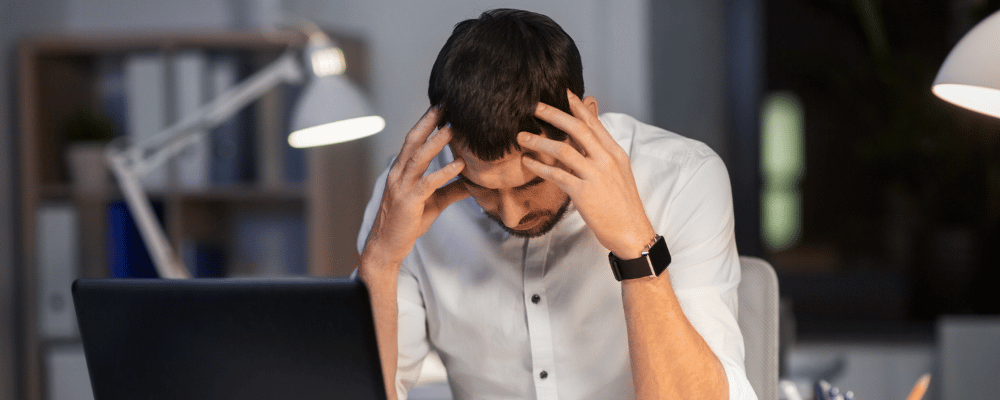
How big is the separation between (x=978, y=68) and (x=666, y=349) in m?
0.54

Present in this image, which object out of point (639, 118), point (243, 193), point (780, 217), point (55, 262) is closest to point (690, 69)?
point (639, 118)

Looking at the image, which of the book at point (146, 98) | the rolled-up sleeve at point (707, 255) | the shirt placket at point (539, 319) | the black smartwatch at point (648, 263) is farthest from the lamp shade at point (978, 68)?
the book at point (146, 98)

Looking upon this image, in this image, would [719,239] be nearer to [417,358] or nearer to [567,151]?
[567,151]

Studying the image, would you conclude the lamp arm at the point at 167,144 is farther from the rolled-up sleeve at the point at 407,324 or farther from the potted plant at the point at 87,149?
the rolled-up sleeve at the point at 407,324

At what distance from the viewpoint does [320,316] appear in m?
0.61

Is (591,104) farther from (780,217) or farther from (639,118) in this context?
(780,217)

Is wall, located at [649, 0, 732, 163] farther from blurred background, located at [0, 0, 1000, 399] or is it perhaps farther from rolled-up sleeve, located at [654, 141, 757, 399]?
rolled-up sleeve, located at [654, 141, 757, 399]

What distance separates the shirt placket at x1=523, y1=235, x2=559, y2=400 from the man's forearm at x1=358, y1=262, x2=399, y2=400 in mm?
189

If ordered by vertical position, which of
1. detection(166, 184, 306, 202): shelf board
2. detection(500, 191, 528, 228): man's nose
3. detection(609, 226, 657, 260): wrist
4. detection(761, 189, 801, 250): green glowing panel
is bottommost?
detection(761, 189, 801, 250): green glowing panel

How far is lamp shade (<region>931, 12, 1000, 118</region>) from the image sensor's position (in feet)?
3.11

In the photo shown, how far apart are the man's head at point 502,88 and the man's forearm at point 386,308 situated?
0.20 meters

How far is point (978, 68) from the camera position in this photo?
37.8 inches

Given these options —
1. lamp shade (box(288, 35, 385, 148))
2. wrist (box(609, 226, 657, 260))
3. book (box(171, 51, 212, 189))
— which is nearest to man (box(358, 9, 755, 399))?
wrist (box(609, 226, 657, 260))

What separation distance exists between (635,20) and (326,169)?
112cm
